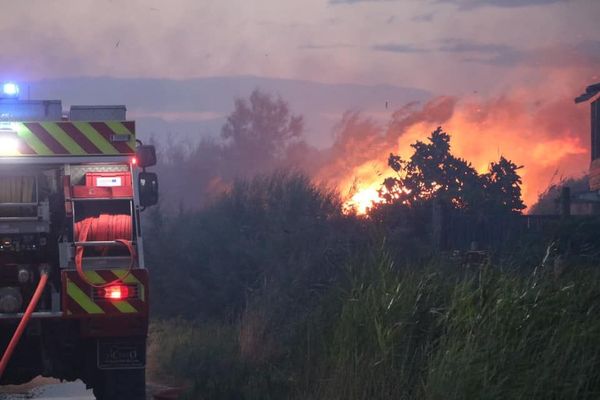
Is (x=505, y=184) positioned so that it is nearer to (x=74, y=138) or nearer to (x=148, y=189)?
(x=148, y=189)

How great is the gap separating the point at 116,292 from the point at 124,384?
93 cm

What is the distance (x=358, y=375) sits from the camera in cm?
945

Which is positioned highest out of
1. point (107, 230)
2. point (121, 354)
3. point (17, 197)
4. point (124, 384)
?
point (17, 197)

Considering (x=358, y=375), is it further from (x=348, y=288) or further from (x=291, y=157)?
(x=291, y=157)

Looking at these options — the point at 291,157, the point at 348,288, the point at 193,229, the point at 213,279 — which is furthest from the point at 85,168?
the point at 291,157

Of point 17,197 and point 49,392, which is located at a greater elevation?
point 17,197

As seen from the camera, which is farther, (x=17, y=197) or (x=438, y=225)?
(x=438, y=225)

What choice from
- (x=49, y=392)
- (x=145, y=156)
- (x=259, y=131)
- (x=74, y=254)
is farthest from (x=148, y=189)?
(x=259, y=131)

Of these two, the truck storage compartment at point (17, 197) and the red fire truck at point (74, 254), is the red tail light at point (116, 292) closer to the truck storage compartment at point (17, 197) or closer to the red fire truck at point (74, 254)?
the red fire truck at point (74, 254)

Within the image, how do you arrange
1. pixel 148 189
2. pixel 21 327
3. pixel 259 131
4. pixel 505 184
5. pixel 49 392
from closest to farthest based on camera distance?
pixel 21 327, pixel 148 189, pixel 49 392, pixel 505 184, pixel 259 131

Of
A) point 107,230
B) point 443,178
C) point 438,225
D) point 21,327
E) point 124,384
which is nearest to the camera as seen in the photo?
point 21,327

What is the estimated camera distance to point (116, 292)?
988cm

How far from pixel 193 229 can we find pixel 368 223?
10.3 feet

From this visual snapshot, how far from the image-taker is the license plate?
998 centimetres
